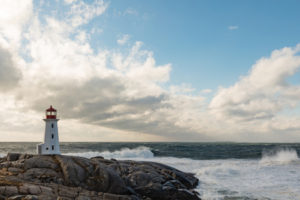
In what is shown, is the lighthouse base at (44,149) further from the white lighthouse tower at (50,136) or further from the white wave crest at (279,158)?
the white wave crest at (279,158)

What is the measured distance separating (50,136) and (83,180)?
24.7ft

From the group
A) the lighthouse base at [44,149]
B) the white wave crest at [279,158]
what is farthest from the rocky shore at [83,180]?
the white wave crest at [279,158]

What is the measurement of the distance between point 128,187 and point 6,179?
7.73m

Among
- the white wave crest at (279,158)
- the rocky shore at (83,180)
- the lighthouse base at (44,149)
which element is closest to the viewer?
the rocky shore at (83,180)

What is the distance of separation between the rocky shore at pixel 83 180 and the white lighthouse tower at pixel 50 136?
3.08m

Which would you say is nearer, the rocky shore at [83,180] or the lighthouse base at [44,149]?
the rocky shore at [83,180]

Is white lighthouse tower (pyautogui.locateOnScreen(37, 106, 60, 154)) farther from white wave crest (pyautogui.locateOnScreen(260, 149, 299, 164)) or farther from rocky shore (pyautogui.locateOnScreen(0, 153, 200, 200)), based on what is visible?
white wave crest (pyautogui.locateOnScreen(260, 149, 299, 164))

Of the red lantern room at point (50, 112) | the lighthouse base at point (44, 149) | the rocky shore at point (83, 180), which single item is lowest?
the rocky shore at point (83, 180)

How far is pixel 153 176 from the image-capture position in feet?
60.0

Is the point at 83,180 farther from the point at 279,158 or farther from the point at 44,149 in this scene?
the point at 279,158

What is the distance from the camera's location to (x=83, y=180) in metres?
15.8

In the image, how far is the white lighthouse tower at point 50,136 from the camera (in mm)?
21109

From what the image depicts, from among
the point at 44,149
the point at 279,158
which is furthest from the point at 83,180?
the point at 279,158

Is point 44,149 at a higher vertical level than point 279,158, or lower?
higher
